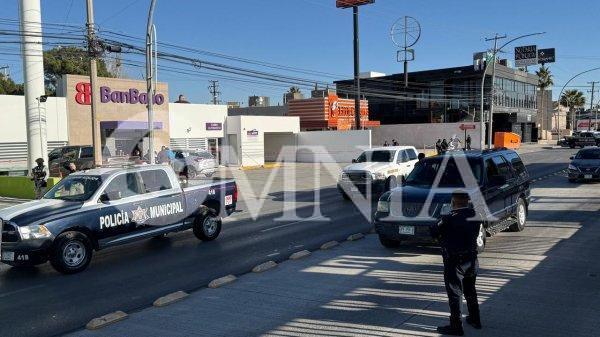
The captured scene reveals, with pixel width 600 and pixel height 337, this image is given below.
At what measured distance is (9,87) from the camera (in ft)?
206

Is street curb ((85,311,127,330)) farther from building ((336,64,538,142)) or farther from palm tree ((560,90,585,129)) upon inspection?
palm tree ((560,90,585,129))

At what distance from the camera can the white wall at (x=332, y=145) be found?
41.2 metres

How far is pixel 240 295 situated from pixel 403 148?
14.1 meters

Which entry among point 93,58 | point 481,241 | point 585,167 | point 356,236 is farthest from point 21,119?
point 585,167

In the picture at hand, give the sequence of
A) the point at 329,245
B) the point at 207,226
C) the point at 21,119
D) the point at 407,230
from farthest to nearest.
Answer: the point at 21,119 → the point at 207,226 → the point at 329,245 → the point at 407,230

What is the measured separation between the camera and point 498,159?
37.0ft

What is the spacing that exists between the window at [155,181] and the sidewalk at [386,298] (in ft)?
10.5

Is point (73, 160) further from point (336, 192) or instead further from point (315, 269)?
point (315, 269)

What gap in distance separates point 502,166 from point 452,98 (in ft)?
180

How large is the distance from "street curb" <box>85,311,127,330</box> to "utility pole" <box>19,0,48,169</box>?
710 inches

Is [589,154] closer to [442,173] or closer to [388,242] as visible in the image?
[442,173]

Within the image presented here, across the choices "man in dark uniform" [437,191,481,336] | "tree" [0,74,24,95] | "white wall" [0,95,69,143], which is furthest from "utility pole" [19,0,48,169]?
"tree" [0,74,24,95]

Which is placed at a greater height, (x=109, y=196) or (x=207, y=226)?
(x=109, y=196)

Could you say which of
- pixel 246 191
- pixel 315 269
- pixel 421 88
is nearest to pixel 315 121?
pixel 421 88
